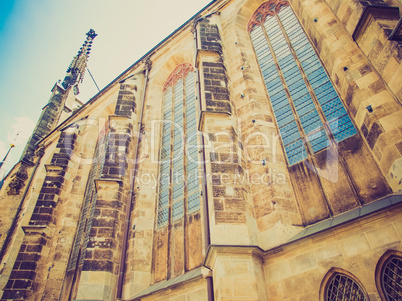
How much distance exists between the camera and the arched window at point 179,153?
6.66m

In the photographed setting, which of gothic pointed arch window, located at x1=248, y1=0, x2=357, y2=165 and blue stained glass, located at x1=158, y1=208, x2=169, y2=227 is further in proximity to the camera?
blue stained glass, located at x1=158, y1=208, x2=169, y2=227

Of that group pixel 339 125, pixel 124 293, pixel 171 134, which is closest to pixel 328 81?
pixel 339 125

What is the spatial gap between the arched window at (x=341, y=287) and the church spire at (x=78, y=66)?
18814 millimetres

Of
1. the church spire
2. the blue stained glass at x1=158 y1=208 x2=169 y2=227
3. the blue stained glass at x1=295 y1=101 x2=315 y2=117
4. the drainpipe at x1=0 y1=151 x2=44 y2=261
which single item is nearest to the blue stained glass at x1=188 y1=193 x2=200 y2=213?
the blue stained glass at x1=158 y1=208 x2=169 y2=227

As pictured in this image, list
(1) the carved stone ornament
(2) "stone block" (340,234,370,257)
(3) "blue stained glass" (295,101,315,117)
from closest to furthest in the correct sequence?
1. (2) "stone block" (340,234,370,257)
2. (3) "blue stained glass" (295,101,315,117)
3. (1) the carved stone ornament

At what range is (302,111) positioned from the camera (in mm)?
5805

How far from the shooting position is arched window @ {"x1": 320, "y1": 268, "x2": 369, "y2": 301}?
329 centimetres

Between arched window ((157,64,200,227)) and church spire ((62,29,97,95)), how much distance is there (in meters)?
11.2

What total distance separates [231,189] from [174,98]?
5722 millimetres

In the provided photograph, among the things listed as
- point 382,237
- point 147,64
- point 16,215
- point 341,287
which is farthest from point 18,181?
point 382,237

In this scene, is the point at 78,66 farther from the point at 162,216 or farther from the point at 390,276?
the point at 390,276

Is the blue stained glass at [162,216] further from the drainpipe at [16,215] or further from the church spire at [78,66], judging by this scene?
the church spire at [78,66]

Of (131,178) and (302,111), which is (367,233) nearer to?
(302,111)

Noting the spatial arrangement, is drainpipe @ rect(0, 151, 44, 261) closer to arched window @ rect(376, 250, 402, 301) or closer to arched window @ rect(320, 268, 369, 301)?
arched window @ rect(320, 268, 369, 301)
